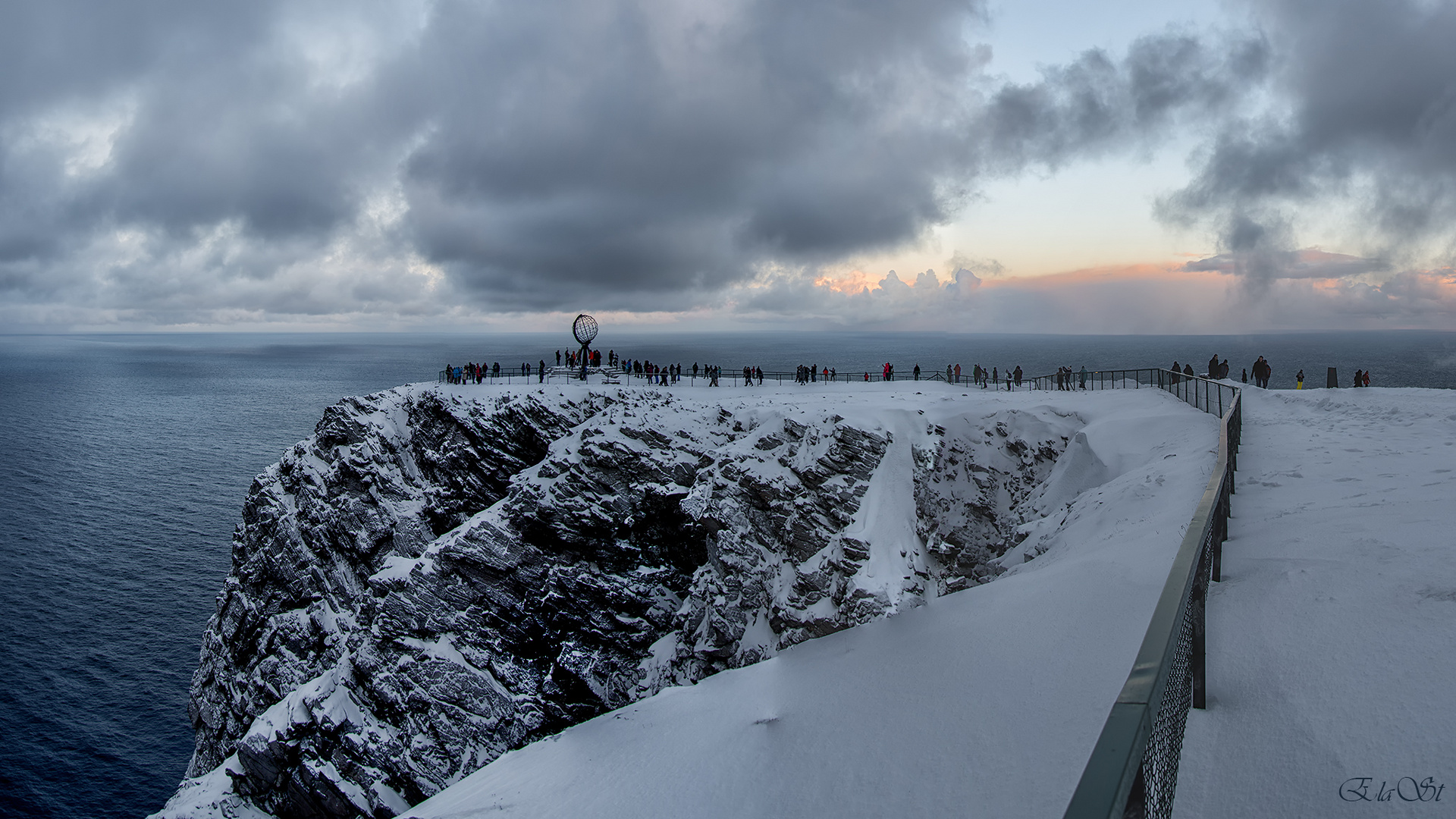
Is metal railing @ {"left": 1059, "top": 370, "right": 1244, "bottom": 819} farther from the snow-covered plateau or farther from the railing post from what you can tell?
the snow-covered plateau

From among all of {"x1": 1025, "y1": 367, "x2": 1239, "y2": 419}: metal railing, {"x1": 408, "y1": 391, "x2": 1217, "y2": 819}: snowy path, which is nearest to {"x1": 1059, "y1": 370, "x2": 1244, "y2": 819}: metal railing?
{"x1": 408, "y1": 391, "x2": 1217, "y2": 819}: snowy path

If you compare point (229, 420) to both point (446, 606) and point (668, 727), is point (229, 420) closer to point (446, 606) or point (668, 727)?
point (446, 606)

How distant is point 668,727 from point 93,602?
4837 centimetres

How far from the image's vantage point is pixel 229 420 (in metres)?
101

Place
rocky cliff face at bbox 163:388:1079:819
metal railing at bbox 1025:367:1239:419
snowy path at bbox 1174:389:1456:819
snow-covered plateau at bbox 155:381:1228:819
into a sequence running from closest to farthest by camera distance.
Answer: snowy path at bbox 1174:389:1456:819
snow-covered plateau at bbox 155:381:1228:819
metal railing at bbox 1025:367:1239:419
rocky cliff face at bbox 163:388:1079:819

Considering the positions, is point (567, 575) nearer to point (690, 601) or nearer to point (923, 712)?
point (690, 601)

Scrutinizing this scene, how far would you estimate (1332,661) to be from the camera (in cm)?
479

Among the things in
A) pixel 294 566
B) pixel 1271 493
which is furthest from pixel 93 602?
pixel 1271 493

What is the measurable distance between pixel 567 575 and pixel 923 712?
20.8m

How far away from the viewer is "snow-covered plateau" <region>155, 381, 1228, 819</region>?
8336 mm

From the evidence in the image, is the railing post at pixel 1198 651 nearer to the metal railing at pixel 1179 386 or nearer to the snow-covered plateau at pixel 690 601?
the snow-covered plateau at pixel 690 601

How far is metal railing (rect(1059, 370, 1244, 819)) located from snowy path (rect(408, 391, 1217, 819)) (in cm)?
226

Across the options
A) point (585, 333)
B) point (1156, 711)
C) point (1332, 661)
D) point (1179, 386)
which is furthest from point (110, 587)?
point (1179, 386)

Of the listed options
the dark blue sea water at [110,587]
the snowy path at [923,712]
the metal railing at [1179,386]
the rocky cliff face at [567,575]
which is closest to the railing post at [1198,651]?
the snowy path at [923,712]
